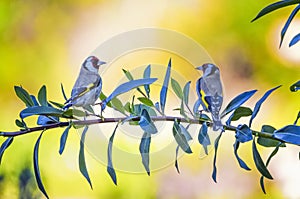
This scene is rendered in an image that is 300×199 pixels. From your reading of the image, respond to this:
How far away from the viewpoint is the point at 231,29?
957 millimetres

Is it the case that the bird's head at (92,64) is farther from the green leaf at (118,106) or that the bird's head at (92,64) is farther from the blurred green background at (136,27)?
the blurred green background at (136,27)

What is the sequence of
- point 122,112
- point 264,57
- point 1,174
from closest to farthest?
point 122,112 < point 1,174 < point 264,57

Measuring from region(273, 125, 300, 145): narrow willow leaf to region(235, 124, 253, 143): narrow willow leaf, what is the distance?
22 mm

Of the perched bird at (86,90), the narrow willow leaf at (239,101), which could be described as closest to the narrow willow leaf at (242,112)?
the narrow willow leaf at (239,101)

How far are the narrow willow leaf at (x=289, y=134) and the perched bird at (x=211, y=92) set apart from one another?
42 mm

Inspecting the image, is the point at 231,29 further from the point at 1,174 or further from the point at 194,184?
the point at 1,174

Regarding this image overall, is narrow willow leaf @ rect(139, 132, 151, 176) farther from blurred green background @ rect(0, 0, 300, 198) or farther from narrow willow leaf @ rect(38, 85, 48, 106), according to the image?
blurred green background @ rect(0, 0, 300, 198)

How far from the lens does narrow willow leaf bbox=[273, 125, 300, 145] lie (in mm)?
266

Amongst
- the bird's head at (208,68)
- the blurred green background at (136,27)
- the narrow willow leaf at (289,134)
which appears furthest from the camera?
the blurred green background at (136,27)

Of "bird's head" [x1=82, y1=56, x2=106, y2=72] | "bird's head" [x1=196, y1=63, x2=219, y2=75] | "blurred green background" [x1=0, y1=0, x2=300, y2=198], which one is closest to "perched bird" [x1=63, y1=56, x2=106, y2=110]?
"bird's head" [x1=82, y1=56, x2=106, y2=72]

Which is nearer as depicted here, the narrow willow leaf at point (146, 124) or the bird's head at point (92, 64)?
the narrow willow leaf at point (146, 124)

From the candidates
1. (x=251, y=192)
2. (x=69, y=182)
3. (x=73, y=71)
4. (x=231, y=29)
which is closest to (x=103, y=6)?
(x=73, y=71)

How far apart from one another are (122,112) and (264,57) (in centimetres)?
Answer: 72

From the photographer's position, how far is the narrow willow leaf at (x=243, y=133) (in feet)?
0.88
